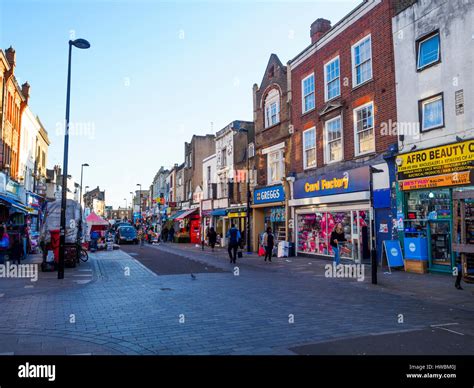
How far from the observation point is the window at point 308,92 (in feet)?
70.7

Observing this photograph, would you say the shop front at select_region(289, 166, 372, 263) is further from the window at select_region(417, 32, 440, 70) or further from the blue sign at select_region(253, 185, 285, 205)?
the window at select_region(417, 32, 440, 70)

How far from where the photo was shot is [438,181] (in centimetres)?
1316

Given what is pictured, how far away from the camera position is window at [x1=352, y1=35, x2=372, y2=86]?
1722 centimetres

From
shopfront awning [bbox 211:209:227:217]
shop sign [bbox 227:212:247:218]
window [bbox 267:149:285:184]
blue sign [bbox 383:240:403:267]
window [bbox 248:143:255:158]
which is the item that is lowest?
blue sign [bbox 383:240:403:267]

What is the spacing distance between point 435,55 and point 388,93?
7.68ft

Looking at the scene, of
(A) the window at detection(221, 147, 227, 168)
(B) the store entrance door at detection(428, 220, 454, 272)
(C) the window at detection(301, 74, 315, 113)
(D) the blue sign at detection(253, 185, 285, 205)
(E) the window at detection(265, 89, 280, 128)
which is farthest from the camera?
(A) the window at detection(221, 147, 227, 168)

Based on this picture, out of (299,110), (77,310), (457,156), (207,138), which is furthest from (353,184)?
(207,138)

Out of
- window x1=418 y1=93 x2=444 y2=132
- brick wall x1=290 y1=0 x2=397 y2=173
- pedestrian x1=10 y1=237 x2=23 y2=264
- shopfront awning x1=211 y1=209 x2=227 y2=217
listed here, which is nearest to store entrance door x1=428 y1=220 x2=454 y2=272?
window x1=418 y1=93 x2=444 y2=132

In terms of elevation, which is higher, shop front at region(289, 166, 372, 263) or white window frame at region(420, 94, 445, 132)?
white window frame at region(420, 94, 445, 132)

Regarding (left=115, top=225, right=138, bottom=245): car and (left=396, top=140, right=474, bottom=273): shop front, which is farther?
(left=115, top=225, right=138, bottom=245): car

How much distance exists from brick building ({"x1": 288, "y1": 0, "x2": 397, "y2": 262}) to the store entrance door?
1780 mm

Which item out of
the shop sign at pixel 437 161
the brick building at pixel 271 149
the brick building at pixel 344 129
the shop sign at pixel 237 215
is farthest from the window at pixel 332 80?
the shop sign at pixel 237 215

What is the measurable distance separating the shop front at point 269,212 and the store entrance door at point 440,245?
10416 millimetres

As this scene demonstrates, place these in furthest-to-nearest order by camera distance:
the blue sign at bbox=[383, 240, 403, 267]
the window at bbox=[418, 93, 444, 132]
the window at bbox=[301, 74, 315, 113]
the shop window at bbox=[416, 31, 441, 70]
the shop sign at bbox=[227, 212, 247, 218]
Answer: the shop sign at bbox=[227, 212, 247, 218], the window at bbox=[301, 74, 315, 113], the blue sign at bbox=[383, 240, 403, 267], the shop window at bbox=[416, 31, 441, 70], the window at bbox=[418, 93, 444, 132]
